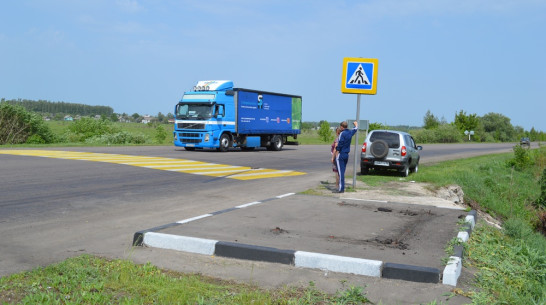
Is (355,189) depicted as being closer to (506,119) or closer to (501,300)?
(501,300)

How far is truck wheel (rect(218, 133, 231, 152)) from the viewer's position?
28016 millimetres

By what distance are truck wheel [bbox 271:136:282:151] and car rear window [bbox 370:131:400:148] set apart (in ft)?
47.5

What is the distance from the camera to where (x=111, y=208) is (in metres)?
9.20

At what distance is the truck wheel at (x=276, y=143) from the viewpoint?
32500 millimetres

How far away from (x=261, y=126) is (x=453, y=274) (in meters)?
26.2

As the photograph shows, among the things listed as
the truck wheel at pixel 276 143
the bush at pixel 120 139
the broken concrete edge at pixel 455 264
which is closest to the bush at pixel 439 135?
the bush at pixel 120 139

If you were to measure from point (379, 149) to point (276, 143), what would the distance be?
50.8ft

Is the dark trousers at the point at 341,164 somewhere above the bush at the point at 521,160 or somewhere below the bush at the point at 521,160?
above

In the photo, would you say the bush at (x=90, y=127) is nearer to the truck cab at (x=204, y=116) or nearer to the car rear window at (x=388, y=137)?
the truck cab at (x=204, y=116)

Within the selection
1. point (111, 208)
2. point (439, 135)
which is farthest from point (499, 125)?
point (111, 208)

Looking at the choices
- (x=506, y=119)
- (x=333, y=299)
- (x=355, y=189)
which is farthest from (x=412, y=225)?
(x=506, y=119)

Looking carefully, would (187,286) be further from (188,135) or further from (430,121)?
(430,121)

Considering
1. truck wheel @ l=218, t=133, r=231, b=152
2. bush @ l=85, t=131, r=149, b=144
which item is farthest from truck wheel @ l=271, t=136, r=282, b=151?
bush @ l=85, t=131, r=149, b=144

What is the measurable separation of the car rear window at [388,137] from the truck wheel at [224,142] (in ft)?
38.1
